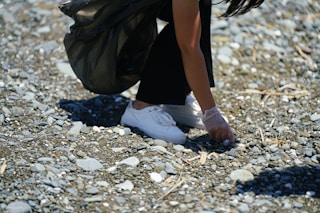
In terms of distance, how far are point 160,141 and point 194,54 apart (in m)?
0.41

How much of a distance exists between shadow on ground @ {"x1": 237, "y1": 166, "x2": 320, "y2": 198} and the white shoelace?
0.52m

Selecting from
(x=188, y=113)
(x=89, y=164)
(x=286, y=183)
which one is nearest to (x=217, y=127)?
(x=188, y=113)

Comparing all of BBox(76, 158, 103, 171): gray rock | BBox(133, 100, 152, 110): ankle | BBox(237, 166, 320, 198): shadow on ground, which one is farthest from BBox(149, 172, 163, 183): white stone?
BBox(133, 100, 152, 110): ankle

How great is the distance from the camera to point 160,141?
286cm

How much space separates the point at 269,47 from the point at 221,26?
0.33 metres

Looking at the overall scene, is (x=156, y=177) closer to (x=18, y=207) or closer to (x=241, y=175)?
(x=241, y=175)

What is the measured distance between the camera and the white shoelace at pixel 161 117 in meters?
2.94

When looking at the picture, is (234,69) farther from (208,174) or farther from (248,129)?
(208,174)

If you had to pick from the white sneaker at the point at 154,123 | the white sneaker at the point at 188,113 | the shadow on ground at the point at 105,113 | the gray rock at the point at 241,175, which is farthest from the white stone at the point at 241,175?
the white sneaker at the point at 188,113

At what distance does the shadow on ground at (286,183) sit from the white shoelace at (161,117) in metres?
0.52

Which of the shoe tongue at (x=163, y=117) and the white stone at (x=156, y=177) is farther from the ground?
the shoe tongue at (x=163, y=117)

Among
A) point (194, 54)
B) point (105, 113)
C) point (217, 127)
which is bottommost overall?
point (105, 113)

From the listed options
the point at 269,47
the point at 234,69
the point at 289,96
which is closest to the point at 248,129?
the point at 289,96

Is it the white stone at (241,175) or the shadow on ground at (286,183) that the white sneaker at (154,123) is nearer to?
the white stone at (241,175)
